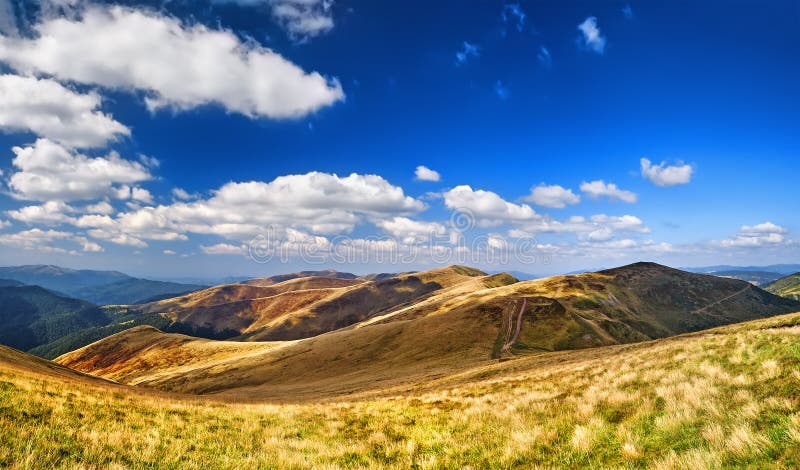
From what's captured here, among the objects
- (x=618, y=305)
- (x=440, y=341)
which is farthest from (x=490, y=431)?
(x=618, y=305)

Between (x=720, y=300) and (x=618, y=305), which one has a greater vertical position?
(x=618, y=305)

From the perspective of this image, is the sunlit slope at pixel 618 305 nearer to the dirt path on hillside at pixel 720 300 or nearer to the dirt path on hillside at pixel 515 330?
the dirt path on hillside at pixel 720 300

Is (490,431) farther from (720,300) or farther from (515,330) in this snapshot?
(720,300)

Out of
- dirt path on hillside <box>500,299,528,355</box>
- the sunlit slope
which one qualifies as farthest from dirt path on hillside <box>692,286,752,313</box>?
dirt path on hillside <box>500,299,528,355</box>

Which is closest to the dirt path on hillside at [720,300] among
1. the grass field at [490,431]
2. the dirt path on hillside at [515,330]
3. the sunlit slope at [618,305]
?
the sunlit slope at [618,305]

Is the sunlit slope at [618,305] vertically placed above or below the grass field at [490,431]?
below

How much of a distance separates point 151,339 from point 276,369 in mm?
134565

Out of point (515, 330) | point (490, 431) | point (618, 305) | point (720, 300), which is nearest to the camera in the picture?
point (490, 431)

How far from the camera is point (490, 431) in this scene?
439 inches

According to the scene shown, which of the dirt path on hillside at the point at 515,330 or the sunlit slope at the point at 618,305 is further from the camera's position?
the sunlit slope at the point at 618,305

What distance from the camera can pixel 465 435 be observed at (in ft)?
36.7

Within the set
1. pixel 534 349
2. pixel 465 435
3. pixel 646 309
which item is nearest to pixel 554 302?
pixel 534 349

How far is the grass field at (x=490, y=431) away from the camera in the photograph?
7270mm

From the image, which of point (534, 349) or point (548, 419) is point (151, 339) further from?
point (548, 419)
